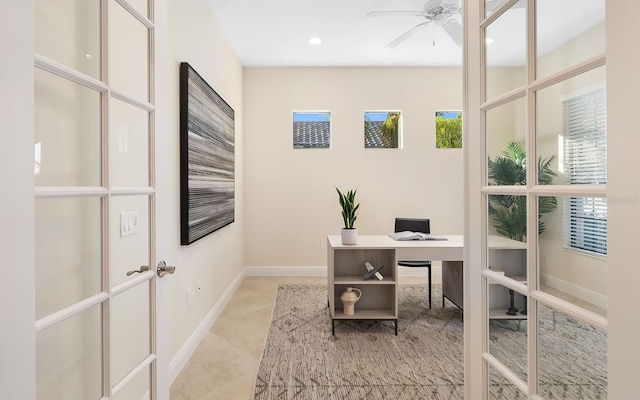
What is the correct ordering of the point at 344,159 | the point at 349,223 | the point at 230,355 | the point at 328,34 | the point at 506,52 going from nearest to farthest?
the point at 506,52
the point at 230,355
the point at 349,223
the point at 328,34
the point at 344,159

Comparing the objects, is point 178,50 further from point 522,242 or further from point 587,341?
point 587,341

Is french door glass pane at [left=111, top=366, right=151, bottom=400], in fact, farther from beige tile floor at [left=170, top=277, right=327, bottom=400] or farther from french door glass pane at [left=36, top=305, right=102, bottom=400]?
beige tile floor at [left=170, top=277, right=327, bottom=400]

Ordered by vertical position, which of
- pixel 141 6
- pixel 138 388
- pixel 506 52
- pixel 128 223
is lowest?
pixel 138 388

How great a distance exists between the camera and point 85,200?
3.25ft

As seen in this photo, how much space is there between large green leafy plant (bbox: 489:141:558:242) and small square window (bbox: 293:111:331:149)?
139 inches

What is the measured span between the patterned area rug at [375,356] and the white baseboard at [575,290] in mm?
173

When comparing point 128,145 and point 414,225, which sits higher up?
point 128,145

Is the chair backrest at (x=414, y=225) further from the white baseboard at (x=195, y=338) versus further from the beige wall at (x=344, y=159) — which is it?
the white baseboard at (x=195, y=338)

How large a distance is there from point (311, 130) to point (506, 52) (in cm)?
364

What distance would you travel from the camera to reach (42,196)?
2.48 feet

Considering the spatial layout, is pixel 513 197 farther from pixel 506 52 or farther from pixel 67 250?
pixel 67 250

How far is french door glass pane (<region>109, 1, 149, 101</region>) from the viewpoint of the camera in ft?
3.48

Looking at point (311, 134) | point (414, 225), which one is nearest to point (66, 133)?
point (414, 225)

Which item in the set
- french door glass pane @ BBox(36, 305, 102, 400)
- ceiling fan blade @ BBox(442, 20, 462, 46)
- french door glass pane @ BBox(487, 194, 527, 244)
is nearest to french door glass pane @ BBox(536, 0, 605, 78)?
french door glass pane @ BBox(487, 194, 527, 244)
